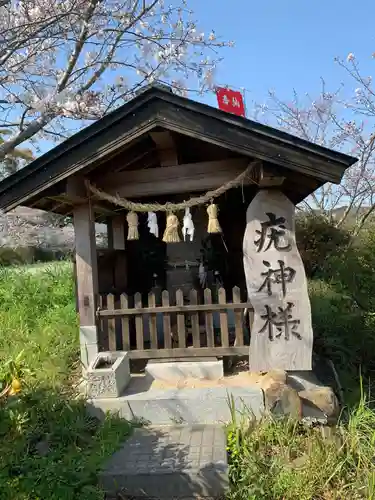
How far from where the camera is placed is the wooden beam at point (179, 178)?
17.9ft

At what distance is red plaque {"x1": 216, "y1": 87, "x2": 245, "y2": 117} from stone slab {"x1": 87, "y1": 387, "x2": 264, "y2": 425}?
4.74 m

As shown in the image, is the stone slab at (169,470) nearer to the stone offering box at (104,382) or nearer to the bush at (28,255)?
the stone offering box at (104,382)

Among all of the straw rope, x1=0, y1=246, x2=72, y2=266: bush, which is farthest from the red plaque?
x1=0, y1=246, x2=72, y2=266: bush

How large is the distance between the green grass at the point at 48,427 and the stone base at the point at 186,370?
920mm

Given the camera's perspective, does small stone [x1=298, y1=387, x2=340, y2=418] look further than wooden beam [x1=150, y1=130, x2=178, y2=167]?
No

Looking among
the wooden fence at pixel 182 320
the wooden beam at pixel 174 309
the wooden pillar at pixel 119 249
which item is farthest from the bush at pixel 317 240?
the wooden beam at pixel 174 309

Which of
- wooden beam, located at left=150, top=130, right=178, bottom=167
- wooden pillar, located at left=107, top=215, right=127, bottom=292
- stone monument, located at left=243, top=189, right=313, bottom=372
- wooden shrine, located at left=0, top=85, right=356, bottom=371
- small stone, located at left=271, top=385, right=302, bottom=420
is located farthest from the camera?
wooden pillar, located at left=107, top=215, right=127, bottom=292

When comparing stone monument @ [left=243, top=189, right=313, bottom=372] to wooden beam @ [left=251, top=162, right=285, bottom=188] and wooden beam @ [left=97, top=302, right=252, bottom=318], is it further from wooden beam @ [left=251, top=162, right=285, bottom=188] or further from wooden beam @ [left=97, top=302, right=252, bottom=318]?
wooden beam @ [left=97, top=302, right=252, bottom=318]

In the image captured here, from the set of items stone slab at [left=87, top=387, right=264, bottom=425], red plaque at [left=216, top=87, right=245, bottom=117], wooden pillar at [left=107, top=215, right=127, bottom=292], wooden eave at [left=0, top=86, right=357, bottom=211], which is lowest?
stone slab at [left=87, top=387, right=264, bottom=425]

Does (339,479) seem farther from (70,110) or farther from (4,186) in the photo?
(70,110)

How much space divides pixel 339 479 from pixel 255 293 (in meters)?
2.21

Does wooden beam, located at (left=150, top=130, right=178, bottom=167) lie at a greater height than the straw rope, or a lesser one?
greater

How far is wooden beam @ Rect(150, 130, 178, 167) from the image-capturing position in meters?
5.52

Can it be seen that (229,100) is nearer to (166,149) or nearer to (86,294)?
(166,149)
